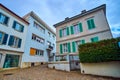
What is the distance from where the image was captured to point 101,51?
7.06m

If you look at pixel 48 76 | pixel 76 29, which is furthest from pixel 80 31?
pixel 48 76

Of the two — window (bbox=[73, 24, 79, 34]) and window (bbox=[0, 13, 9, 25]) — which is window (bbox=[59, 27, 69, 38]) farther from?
window (bbox=[0, 13, 9, 25])

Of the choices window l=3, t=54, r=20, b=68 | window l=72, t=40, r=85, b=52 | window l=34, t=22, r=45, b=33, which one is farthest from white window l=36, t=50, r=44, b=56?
window l=72, t=40, r=85, b=52

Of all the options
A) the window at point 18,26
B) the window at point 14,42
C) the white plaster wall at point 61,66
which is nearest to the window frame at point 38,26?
the window at point 18,26

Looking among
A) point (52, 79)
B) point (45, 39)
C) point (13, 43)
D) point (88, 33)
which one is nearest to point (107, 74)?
point (52, 79)

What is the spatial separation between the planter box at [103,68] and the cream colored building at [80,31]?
89.4 inches

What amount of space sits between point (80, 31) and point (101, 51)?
6578 millimetres

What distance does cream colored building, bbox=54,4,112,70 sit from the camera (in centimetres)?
1094

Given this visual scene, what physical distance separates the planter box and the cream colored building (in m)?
2.27

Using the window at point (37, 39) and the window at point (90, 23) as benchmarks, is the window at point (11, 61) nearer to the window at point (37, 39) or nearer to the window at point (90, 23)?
the window at point (37, 39)

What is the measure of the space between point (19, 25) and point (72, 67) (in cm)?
1267

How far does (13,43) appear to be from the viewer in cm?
1312

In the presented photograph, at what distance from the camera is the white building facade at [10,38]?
11443 mm

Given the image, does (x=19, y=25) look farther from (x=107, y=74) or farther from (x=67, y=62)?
(x=107, y=74)
